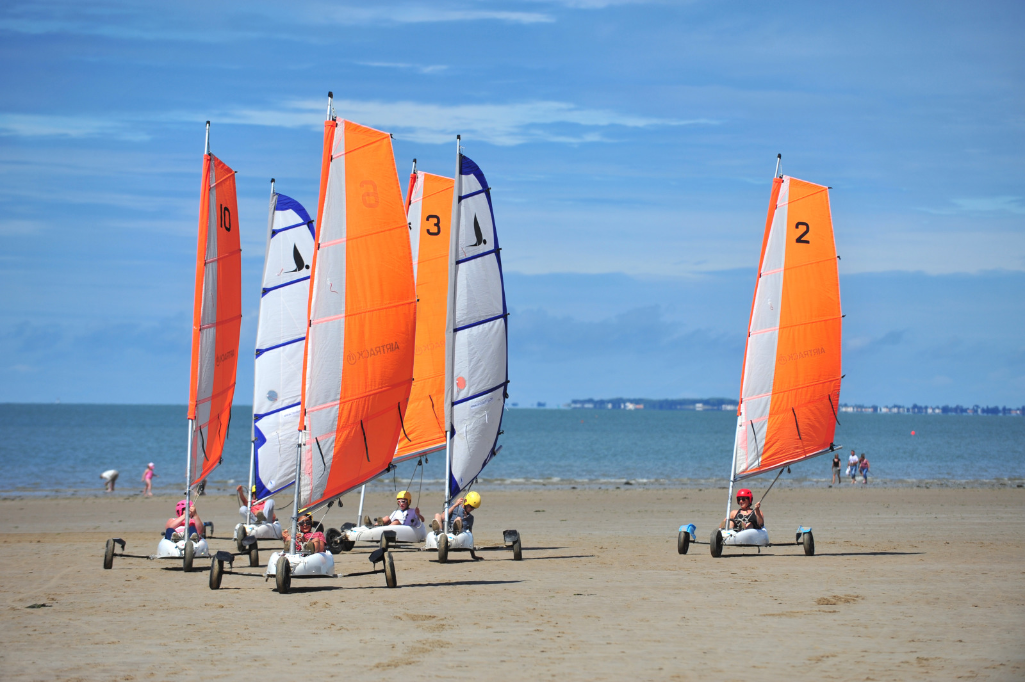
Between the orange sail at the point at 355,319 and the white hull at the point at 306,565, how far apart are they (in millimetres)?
796

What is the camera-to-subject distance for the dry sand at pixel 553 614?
10.1m

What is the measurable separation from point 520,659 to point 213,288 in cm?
1032

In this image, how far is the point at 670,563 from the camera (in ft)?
57.5

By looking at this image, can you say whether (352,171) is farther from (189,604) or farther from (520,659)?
(520,659)

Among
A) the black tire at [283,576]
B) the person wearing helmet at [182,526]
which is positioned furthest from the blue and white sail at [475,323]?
the black tire at [283,576]

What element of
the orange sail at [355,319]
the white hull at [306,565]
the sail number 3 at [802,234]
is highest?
the sail number 3 at [802,234]

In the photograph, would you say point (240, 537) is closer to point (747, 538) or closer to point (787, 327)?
point (747, 538)

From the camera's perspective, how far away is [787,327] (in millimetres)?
20141

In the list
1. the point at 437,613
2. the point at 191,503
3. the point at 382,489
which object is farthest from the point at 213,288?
the point at 382,489

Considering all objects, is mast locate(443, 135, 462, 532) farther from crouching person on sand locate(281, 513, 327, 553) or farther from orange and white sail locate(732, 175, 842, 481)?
orange and white sail locate(732, 175, 842, 481)

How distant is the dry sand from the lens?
10.1 meters

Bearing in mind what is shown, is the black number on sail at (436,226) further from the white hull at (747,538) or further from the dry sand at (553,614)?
the white hull at (747,538)

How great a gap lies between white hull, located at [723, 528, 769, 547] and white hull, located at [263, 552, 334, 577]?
23.7 ft

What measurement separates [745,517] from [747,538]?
19.8 inches
